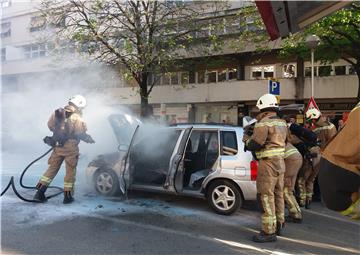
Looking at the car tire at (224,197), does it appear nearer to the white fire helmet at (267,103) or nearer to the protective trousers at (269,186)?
the protective trousers at (269,186)

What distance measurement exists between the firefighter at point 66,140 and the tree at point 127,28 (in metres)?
7.43

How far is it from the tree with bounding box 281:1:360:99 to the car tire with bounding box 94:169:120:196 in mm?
6529

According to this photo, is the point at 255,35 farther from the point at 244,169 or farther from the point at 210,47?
the point at 244,169

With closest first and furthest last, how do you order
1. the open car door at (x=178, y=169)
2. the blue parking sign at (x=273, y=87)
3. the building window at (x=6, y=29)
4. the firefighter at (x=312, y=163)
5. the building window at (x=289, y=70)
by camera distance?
the open car door at (x=178, y=169) < the firefighter at (x=312, y=163) < the blue parking sign at (x=273, y=87) < the building window at (x=289, y=70) < the building window at (x=6, y=29)

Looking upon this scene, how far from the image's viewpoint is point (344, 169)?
188 centimetres

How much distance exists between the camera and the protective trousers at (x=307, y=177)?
7.24 meters

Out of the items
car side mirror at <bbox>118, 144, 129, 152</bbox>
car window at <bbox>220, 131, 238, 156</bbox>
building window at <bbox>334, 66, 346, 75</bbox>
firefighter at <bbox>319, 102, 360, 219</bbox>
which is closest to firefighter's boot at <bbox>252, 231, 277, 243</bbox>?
car window at <bbox>220, 131, 238, 156</bbox>

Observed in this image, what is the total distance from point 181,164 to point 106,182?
154cm

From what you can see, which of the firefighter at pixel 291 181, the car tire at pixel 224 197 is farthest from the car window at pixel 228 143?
the firefighter at pixel 291 181

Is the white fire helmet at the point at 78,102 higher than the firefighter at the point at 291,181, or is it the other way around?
the white fire helmet at the point at 78,102

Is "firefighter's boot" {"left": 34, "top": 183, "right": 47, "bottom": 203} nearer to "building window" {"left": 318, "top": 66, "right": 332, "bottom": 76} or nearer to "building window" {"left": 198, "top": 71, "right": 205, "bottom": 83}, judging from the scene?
"building window" {"left": 318, "top": 66, "right": 332, "bottom": 76}

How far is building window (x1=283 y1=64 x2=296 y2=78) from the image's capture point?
77.2 feet

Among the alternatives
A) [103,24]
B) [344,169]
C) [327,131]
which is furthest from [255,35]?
[344,169]

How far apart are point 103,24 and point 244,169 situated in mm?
10026
